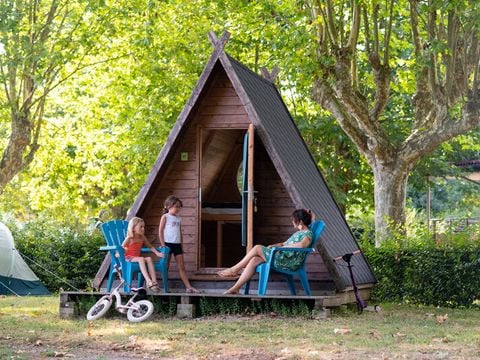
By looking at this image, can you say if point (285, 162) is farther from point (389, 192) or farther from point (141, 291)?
point (389, 192)

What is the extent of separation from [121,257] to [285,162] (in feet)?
7.84

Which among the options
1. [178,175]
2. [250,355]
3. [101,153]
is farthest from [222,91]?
[101,153]

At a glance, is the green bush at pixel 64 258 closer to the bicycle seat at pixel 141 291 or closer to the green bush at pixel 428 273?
the green bush at pixel 428 273

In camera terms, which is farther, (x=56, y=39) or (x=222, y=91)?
(x=56, y=39)

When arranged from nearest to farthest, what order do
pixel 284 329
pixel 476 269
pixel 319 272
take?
pixel 284 329 → pixel 319 272 → pixel 476 269

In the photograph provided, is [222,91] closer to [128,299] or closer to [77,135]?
[128,299]

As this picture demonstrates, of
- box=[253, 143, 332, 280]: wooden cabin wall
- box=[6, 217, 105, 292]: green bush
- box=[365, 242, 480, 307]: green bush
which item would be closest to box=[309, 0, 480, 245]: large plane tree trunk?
box=[365, 242, 480, 307]: green bush

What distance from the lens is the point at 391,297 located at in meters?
14.8

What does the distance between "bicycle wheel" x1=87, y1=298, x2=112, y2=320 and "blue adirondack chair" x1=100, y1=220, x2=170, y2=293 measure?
24.0 inches

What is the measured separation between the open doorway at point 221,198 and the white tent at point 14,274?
3.44m

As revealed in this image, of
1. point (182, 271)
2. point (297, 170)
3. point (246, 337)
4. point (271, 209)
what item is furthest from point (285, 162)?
point (246, 337)

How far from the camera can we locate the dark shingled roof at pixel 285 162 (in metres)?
12.4

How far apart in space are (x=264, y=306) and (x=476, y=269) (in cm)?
385

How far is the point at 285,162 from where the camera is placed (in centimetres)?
1249
